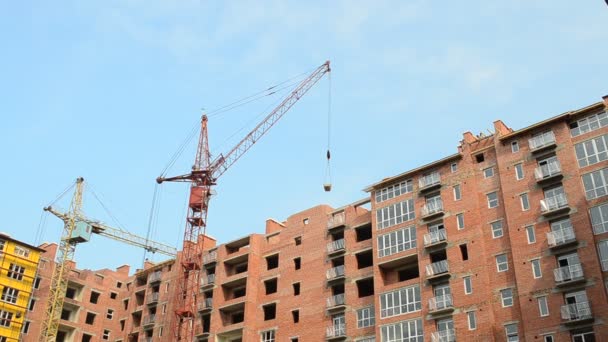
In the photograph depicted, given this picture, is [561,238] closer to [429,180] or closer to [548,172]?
[548,172]

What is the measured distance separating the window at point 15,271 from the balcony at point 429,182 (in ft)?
180

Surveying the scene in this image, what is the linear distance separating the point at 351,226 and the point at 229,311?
1970 centimetres

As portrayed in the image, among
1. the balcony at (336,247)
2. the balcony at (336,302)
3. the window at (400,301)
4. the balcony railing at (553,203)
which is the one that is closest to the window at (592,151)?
the balcony railing at (553,203)

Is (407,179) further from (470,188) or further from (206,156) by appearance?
(206,156)

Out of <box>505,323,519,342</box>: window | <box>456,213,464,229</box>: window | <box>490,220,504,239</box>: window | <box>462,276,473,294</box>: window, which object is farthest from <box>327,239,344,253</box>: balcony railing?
<box>505,323,519,342</box>: window

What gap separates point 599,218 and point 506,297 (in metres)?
10.2

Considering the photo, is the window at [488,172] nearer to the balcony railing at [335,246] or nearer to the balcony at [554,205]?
the balcony at [554,205]

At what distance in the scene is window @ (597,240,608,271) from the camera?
185 ft

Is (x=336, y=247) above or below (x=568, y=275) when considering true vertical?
above

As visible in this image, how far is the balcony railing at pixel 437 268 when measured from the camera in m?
65.3

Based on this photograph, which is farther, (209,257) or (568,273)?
(209,257)

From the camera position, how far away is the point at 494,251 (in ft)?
208

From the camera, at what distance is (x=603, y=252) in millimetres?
56812

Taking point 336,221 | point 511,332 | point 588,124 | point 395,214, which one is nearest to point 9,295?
point 336,221
